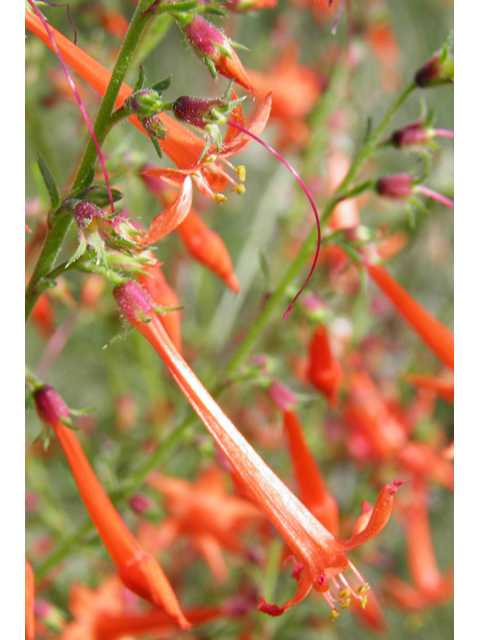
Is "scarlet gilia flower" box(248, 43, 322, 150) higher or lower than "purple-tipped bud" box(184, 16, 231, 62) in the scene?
lower

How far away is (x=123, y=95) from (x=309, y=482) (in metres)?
0.99

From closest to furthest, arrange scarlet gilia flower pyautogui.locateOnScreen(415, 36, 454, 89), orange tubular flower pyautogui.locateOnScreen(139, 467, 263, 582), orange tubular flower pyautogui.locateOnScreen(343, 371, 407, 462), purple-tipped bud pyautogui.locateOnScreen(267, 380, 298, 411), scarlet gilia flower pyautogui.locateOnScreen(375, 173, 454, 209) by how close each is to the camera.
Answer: scarlet gilia flower pyautogui.locateOnScreen(415, 36, 454, 89)
scarlet gilia flower pyautogui.locateOnScreen(375, 173, 454, 209)
purple-tipped bud pyautogui.locateOnScreen(267, 380, 298, 411)
orange tubular flower pyautogui.locateOnScreen(139, 467, 263, 582)
orange tubular flower pyautogui.locateOnScreen(343, 371, 407, 462)

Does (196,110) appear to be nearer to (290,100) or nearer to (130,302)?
(130,302)

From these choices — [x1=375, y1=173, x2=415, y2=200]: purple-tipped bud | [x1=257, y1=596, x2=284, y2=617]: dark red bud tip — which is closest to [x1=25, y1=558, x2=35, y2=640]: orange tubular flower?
[x1=257, y1=596, x2=284, y2=617]: dark red bud tip

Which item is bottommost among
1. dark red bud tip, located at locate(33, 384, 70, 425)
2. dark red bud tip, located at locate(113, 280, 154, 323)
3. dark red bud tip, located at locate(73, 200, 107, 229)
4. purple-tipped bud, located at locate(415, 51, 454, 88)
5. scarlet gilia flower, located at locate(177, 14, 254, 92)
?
dark red bud tip, located at locate(33, 384, 70, 425)

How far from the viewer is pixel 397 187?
1.37m

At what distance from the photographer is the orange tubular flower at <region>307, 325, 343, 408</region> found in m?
1.54

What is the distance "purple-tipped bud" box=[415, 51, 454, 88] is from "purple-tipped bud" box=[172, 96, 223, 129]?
28.1 inches

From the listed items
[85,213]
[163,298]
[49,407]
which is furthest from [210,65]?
[49,407]

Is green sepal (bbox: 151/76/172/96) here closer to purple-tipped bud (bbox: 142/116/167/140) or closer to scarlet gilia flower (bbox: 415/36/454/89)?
purple-tipped bud (bbox: 142/116/167/140)

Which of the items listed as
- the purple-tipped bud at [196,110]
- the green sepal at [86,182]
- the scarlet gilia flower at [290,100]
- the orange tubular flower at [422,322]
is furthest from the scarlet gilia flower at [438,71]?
the scarlet gilia flower at [290,100]

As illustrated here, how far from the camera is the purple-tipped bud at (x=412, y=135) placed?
132cm
